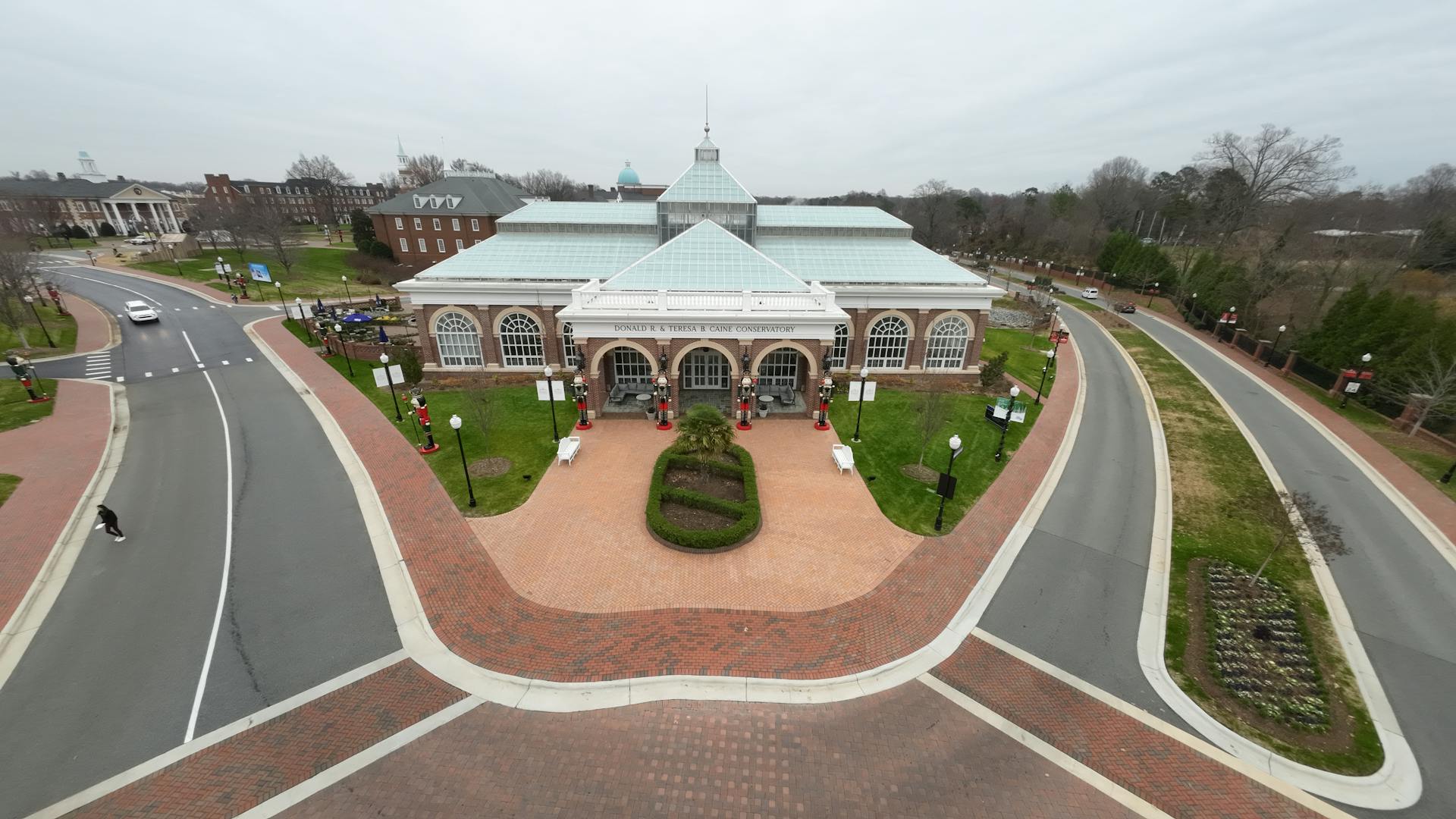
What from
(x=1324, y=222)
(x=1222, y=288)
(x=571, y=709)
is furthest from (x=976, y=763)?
(x=1324, y=222)

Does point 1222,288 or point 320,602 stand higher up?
point 1222,288

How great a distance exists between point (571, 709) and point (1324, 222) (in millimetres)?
116719

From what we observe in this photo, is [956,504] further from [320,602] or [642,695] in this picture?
[320,602]

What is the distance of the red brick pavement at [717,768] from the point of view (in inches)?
413

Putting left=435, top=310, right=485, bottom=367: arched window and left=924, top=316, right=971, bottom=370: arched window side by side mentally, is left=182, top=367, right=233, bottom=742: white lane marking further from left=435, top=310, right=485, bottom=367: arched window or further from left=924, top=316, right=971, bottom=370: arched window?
left=924, top=316, right=971, bottom=370: arched window

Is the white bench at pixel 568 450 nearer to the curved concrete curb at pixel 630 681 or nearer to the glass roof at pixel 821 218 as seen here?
the curved concrete curb at pixel 630 681

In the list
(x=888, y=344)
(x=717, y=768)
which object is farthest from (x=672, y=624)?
(x=888, y=344)

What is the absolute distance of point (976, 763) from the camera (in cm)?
1145

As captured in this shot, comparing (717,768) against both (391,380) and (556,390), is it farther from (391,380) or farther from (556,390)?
(391,380)

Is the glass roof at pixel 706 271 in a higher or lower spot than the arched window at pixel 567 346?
higher

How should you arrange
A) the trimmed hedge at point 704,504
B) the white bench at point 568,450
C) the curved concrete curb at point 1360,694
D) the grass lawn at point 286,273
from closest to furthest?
the curved concrete curb at point 1360,694
the trimmed hedge at point 704,504
the white bench at point 568,450
the grass lawn at point 286,273

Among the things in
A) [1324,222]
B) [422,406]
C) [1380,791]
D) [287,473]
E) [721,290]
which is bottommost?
[1380,791]

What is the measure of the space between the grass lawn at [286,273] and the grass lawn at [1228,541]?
71202 millimetres

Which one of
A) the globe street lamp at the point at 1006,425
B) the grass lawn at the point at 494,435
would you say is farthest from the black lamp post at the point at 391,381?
the globe street lamp at the point at 1006,425
